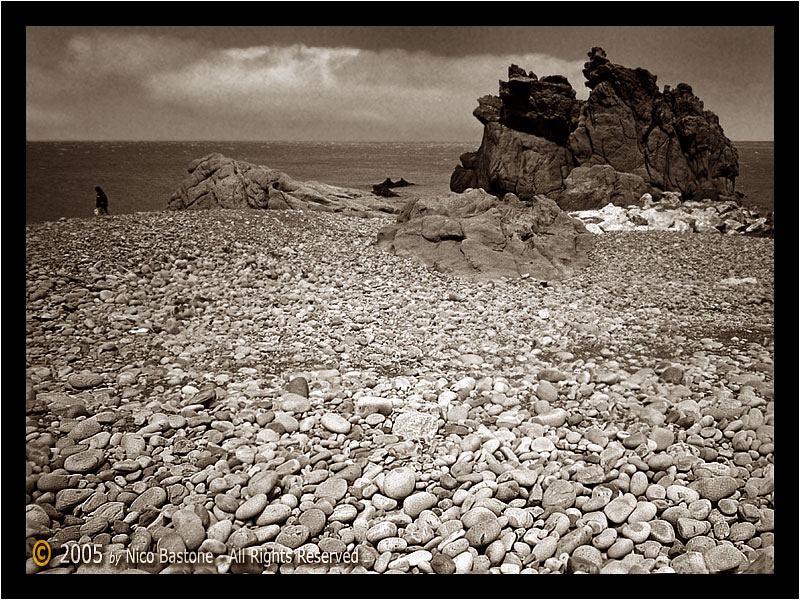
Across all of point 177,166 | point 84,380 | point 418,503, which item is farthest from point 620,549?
point 177,166

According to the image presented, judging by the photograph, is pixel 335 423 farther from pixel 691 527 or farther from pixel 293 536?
pixel 691 527

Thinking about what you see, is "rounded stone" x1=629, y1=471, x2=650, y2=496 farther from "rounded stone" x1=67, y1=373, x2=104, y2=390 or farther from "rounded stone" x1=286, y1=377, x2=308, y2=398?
"rounded stone" x1=67, y1=373, x2=104, y2=390

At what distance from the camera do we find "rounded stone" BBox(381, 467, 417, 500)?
2754 millimetres

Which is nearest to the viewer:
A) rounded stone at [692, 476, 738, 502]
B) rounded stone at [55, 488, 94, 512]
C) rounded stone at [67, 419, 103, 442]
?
rounded stone at [55, 488, 94, 512]

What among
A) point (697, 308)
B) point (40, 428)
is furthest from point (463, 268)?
point (40, 428)

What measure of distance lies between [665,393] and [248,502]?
3000 mm

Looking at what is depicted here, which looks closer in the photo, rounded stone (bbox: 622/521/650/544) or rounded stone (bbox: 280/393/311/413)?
rounded stone (bbox: 622/521/650/544)

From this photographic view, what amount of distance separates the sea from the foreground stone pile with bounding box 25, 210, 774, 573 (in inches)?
15.0

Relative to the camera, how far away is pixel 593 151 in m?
8.19

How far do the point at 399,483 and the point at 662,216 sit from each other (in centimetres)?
702

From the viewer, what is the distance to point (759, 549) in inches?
101

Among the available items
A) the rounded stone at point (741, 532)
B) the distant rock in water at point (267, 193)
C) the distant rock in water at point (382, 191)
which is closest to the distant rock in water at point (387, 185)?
the distant rock in water at point (382, 191)

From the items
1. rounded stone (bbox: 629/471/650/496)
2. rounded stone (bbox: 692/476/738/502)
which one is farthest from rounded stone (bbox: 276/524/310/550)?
rounded stone (bbox: 692/476/738/502)
